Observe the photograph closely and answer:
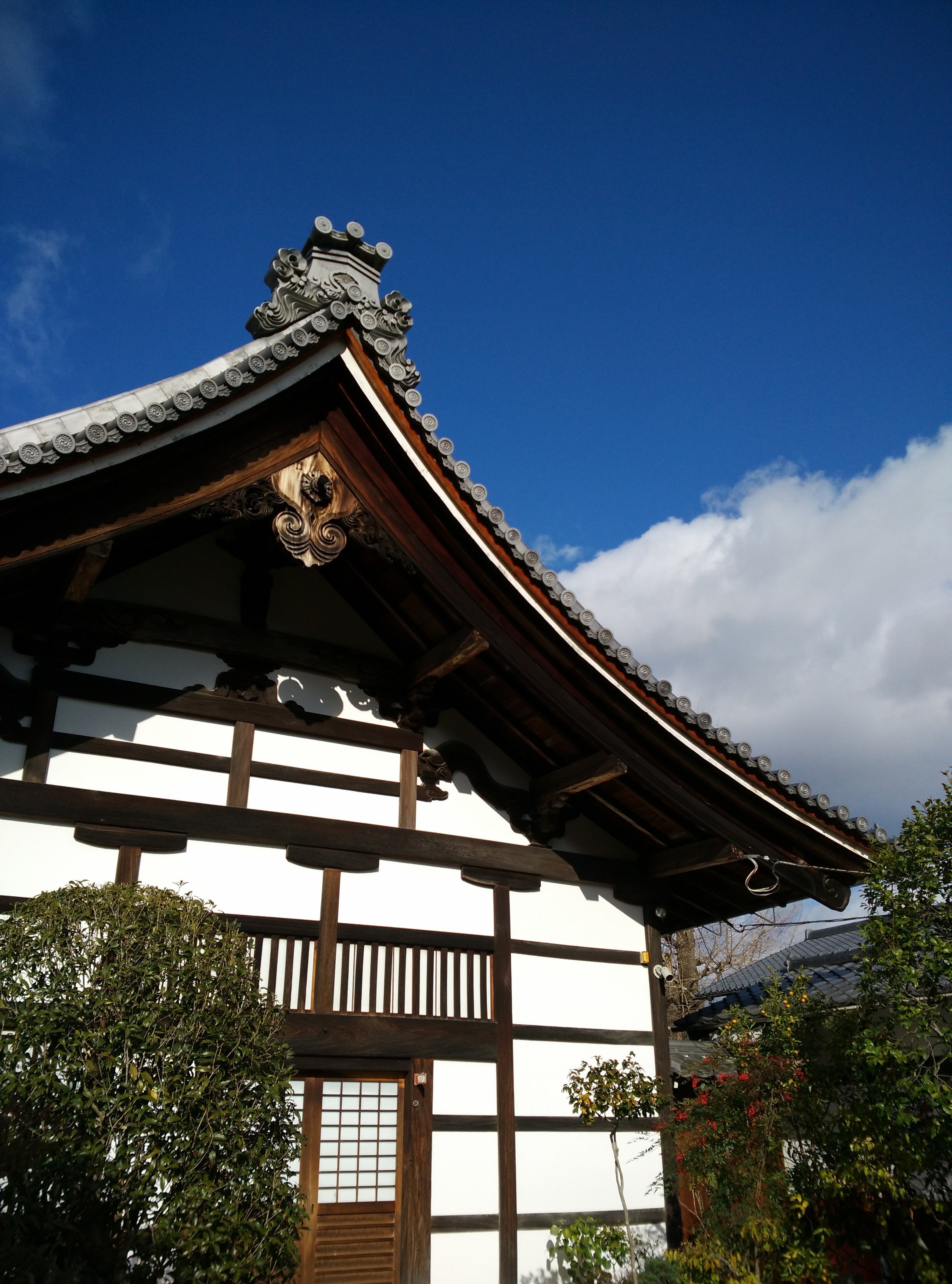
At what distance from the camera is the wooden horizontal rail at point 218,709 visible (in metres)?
7.32

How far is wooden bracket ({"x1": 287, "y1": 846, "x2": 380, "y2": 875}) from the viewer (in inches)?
303

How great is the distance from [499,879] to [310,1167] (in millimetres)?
2782

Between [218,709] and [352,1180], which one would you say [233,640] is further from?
[352,1180]

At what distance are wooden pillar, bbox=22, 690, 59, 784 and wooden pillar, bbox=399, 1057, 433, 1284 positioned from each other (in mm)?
3674

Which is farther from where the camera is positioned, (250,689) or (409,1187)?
(250,689)

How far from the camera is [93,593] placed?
7.75 metres

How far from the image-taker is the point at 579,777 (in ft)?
28.3

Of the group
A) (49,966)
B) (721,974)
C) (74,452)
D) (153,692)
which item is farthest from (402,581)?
(721,974)

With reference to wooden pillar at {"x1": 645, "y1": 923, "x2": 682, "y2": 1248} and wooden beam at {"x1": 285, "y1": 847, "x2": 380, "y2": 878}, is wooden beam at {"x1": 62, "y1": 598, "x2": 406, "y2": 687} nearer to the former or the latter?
wooden beam at {"x1": 285, "y1": 847, "x2": 380, "y2": 878}

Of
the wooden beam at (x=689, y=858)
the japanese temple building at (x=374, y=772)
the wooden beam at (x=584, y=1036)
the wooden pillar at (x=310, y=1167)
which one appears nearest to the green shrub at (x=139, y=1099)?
the japanese temple building at (x=374, y=772)

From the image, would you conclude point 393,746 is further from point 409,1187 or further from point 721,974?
point 721,974

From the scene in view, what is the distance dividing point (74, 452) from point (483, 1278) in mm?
6778

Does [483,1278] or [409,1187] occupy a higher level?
[409,1187]

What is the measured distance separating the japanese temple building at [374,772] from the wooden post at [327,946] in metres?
0.02
